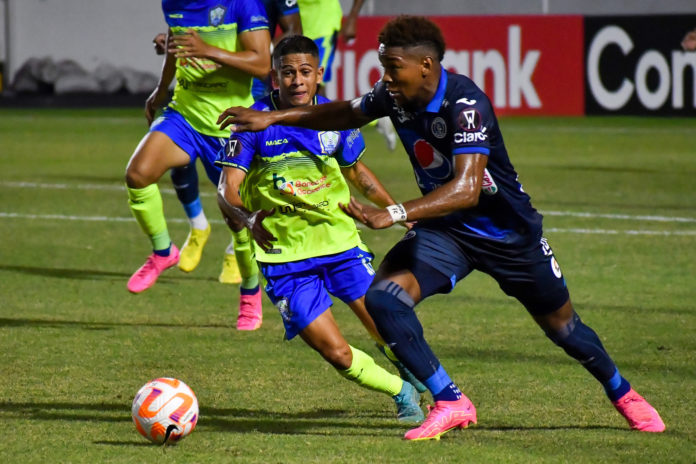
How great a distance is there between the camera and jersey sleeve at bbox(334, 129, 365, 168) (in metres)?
5.75

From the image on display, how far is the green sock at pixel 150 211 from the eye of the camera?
8039 millimetres

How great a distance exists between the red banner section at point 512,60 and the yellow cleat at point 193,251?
13667 mm

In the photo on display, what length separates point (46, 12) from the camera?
28016mm

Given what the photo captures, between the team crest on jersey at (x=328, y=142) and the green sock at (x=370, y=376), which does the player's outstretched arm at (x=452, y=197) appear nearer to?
the green sock at (x=370, y=376)

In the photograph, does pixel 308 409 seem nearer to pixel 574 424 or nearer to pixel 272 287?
pixel 272 287

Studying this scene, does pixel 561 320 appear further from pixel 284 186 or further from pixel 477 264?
pixel 284 186

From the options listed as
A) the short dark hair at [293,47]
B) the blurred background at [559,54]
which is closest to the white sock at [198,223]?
the short dark hair at [293,47]

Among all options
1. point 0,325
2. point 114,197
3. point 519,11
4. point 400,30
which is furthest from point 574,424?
point 519,11

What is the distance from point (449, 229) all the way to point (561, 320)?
0.59 meters

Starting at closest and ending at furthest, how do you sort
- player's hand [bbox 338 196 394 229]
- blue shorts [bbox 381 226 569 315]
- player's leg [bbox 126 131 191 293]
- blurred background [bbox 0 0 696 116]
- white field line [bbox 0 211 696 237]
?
player's hand [bbox 338 196 394 229] < blue shorts [bbox 381 226 569 315] < player's leg [bbox 126 131 191 293] < white field line [bbox 0 211 696 237] < blurred background [bbox 0 0 696 116]

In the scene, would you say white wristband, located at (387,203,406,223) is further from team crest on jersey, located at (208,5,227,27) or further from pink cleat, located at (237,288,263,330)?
team crest on jersey, located at (208,5,227,27)

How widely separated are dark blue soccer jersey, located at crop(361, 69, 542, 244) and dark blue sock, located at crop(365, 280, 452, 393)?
1.26ft

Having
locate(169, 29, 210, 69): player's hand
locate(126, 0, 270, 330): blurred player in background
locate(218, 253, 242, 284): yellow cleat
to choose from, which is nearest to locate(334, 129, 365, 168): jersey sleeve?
locate(169, 29, 210, 69): player's hand

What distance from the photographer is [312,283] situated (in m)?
5.53
